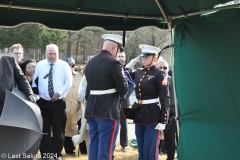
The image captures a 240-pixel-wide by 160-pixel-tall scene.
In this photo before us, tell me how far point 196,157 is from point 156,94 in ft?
4.13

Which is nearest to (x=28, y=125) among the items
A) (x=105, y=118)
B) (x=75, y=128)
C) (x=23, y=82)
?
(x=23, y=82)

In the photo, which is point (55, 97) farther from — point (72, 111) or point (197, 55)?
point (197, 55)

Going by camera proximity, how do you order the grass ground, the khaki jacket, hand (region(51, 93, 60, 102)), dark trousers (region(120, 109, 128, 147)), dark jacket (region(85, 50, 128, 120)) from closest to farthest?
dark jacket (region(85, 50, 128, 120)) → hand (region(51, 93, 60, 102)) → the grass ground → the khaki jacket → dark trousers (region(120, 109, 128, 147))

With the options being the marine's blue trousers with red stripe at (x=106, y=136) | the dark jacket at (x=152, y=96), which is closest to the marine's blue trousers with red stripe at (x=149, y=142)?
the dark jacket at (x=152, y=96)

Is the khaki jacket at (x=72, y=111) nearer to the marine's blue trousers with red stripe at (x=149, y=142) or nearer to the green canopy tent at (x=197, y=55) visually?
the marine's blue trousers with red stripe at (x=149, y=142)

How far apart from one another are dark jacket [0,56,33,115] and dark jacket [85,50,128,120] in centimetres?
80

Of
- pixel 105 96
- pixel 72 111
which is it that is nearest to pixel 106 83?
pixel 105 96

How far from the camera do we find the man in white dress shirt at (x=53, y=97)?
21.2ft

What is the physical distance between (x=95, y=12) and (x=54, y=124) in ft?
7.69

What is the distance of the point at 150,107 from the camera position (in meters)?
5.34

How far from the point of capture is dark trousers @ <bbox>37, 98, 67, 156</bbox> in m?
6.54

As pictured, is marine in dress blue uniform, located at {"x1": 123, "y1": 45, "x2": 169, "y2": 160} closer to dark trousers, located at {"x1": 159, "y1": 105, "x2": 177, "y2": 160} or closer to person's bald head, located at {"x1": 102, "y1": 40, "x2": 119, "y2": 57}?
person's bald head, located at {"x1": 102, "y1": 40, "x2": 119, "y2": 57}

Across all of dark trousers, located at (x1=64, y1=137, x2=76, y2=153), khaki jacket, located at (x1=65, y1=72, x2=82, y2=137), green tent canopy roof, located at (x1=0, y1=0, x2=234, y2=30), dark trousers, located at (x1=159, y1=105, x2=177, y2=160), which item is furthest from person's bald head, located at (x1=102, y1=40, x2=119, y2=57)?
dark trousers, located at (x1=64, y1=137, x2=76, y2=153)

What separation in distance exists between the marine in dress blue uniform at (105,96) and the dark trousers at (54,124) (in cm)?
173
